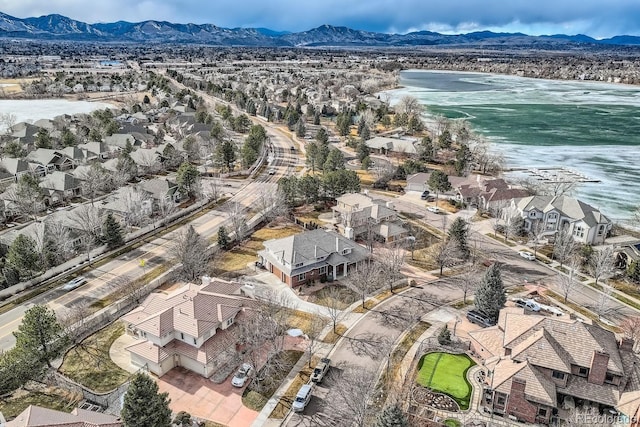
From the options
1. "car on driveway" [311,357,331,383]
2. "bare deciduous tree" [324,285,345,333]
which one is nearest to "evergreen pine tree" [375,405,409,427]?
"car on driveway" [311,357,331,383]

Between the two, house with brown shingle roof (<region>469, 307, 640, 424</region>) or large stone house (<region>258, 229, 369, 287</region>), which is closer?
house with brown shingle roof (<region>469, 307, 640, 424</region>)

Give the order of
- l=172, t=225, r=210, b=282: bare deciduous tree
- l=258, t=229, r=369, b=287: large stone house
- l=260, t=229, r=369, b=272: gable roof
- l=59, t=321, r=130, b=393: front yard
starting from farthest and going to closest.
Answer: l=260, t=229, r=369, b=272: gable roof, l=172, t=225, r=210, b=282: bare deciduous tree, l=258, t=229, r=369, b=287: large stone house, l=59, t=321, r=130, b=393: front yard

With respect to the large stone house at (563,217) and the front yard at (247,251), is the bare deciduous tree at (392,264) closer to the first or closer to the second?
the front yard at (247,251)

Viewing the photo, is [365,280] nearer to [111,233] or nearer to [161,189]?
[111,233]

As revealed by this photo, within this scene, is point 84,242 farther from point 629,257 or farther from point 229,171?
point 629,257

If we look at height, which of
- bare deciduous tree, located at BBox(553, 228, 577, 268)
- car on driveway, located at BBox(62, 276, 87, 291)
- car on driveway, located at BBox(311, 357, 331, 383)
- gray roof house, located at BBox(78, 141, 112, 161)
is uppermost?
gray roof house, located at BBox(78, 141, 112, 161)

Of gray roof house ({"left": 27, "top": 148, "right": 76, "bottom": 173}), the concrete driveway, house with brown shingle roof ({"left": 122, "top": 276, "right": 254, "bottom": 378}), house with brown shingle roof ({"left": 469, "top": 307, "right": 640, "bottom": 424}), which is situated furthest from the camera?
gray roof house ({"left": 27, "top": 148, "right": 76, "bottom": 173})

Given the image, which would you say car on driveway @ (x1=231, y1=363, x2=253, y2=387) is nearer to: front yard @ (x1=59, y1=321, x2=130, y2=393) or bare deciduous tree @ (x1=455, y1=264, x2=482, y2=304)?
front yard @ (x1=59, y1=321, x2=130, y2=393)

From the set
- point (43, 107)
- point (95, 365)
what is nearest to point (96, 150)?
point (95, 365)

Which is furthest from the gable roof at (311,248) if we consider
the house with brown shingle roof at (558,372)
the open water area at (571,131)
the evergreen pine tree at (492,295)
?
the open water area at (571,131)
